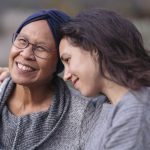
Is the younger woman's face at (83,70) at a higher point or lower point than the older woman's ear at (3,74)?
higher

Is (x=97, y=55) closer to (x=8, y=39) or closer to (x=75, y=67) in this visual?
(x=75, y=67)

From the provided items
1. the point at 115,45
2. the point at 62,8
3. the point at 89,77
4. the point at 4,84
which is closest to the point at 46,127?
the point at 4,84

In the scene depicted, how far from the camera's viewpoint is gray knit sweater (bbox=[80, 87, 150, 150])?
2.61 metres

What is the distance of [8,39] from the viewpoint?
7789 millimetres

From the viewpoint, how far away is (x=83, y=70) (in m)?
2.79

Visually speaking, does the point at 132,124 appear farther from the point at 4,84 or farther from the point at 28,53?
the point at 4,84

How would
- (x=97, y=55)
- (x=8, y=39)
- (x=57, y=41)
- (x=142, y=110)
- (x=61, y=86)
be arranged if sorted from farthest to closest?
(x=8, y=39), (x=61, y=86), (x=57, y=41), (x=97, y=55), (x=142, y=110)

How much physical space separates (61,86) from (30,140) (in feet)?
1.27

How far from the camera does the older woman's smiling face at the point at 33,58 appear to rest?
123 inches

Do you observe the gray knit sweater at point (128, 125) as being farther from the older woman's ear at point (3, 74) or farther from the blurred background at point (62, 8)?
the blurred background at point (62, 8)

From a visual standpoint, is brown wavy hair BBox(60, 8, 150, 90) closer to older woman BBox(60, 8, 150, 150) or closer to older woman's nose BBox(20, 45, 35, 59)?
older woman BBox(60, 8, 150, 150)

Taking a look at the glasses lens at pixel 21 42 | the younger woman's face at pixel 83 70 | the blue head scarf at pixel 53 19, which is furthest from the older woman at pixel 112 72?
the glasses lens at pixel 21 42

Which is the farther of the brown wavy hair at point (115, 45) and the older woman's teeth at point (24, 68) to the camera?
the older woman's teeth at point (24, 68)

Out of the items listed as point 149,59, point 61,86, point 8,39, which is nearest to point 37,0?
point 8,39
